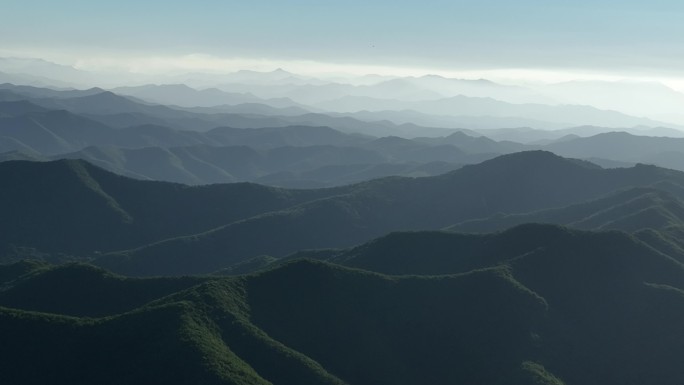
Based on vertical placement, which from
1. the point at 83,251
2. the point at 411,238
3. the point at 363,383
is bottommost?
the point at 83,251

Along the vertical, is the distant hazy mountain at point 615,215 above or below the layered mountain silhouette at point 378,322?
Answer: above

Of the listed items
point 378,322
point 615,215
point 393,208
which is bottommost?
point 393,208

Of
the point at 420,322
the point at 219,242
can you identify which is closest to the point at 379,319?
the point at 420,322

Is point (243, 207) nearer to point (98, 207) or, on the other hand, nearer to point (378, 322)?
point (98, 207)

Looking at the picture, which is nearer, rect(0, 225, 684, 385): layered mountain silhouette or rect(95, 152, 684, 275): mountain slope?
rect(0, 225, 684, 385): layered mountain silhouette

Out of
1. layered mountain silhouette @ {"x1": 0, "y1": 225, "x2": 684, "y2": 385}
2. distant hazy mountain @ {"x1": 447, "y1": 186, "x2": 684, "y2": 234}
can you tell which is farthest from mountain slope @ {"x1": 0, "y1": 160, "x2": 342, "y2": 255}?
layered mountain silhouette @ {"x1": 0, "y1": 225, "x2": 684, "y2": 385}

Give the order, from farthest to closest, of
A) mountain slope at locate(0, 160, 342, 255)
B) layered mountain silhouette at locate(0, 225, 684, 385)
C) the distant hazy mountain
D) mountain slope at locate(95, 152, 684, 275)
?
mountain slope at locate(0, 160, 342, 255) → mountain slope at locate(95, 152, 684, 275) → the distant hazy mountain → layered mountain silhouette at locate(0, 225, 684, 385)

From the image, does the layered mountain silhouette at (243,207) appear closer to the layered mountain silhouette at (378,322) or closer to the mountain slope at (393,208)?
the mountain slope at (393,208)

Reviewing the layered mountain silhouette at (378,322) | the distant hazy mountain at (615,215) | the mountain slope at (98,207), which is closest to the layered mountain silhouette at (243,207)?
the mountain slope at (98,207)

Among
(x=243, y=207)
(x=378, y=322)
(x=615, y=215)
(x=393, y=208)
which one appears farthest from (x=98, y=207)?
(x=615, y=215)

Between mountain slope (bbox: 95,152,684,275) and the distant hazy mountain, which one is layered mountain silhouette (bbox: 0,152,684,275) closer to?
mountain slope (bbox: 95,152,684,275)

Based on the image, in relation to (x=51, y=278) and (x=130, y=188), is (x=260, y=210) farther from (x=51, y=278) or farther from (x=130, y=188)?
(x=51, y=278)
